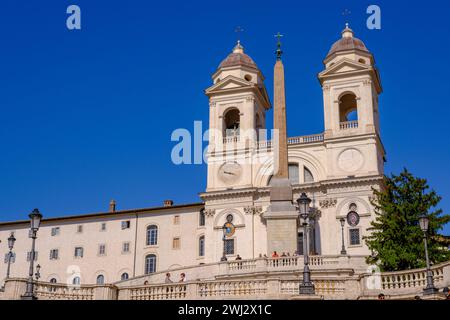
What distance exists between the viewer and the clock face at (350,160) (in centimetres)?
5950

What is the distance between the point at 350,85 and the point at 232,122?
13175 mm

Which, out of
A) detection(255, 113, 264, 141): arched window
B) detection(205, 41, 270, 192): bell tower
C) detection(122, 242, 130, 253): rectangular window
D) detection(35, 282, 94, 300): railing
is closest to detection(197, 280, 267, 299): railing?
detection(35, 282, 94, 300): railing

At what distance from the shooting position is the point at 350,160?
59906 mm

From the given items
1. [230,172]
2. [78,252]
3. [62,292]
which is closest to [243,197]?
[230,172]

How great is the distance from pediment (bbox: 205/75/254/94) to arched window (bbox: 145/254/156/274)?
18215mm

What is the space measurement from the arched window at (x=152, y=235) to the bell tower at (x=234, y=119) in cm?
935

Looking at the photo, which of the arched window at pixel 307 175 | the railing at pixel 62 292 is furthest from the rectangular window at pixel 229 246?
the railing at pixel 62 292

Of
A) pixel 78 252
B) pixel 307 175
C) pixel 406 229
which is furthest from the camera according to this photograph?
pixel 78 252

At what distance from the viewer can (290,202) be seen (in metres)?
51.3

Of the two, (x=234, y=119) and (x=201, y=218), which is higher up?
(x=234, y=119)

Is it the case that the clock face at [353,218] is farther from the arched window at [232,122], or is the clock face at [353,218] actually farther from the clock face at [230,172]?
the arched window at [232,122]

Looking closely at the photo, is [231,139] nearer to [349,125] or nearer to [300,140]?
[300,140]

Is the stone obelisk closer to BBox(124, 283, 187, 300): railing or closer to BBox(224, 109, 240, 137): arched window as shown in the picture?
BBox(224, 109, 240, 137): arched window

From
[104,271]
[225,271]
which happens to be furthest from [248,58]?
[225,271]
